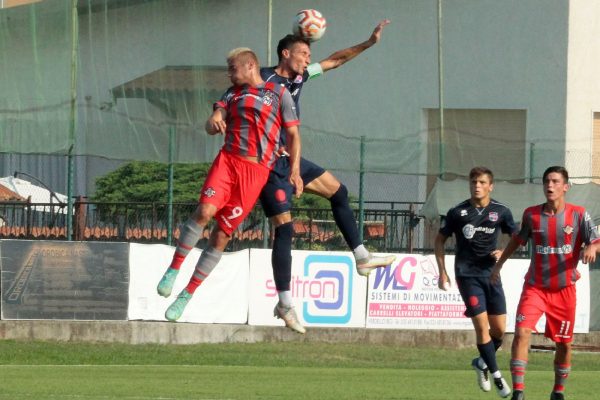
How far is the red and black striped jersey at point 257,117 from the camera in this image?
34.9 ft

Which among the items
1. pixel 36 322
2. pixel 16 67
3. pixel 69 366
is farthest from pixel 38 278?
pixel 16 67

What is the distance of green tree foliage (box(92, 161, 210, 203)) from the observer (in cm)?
2362

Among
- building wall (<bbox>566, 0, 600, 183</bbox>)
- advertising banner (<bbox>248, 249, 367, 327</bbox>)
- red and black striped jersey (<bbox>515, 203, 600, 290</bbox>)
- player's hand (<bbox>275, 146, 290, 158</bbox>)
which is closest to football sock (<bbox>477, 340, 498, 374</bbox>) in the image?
red and black striped jersey (<bbox>515, 203, 600, 290</bbox>)

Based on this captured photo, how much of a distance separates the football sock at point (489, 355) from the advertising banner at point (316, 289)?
6.59 m

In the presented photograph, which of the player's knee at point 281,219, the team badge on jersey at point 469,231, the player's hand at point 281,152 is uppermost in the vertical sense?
the player's hand at point 281,152

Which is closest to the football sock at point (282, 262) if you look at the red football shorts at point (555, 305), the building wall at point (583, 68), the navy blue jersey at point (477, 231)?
the red football shorts at point (555, 305)

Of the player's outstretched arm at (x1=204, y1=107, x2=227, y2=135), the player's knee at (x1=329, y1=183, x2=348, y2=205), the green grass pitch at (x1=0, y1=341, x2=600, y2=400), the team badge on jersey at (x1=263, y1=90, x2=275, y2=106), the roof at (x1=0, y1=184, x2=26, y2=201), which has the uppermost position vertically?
the team badge on jersey at (x1=263, y1=90, x2=275, y2=106)

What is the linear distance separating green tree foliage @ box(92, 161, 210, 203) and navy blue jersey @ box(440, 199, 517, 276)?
332 inches

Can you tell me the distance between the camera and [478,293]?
15492 millimetres

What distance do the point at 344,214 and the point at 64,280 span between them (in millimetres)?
10003

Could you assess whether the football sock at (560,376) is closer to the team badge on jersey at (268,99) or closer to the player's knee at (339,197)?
the player's knee at (339,197)

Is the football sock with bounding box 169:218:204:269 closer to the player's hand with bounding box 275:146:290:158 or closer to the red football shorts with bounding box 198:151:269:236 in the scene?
the red football shorts with bounding box 198:151:269:236

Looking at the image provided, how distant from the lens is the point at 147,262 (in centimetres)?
2109

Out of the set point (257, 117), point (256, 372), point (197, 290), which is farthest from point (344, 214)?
point (197, 290)
